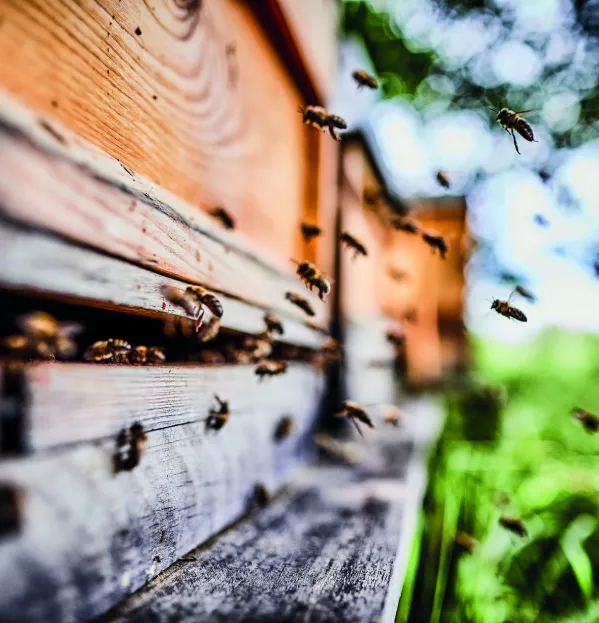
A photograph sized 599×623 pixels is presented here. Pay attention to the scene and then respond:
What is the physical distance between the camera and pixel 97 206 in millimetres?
798

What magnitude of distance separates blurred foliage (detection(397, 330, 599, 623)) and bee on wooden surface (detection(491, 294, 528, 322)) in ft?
3.27

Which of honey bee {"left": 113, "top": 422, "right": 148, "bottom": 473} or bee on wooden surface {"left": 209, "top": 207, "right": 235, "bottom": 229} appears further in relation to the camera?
bee on wooden surface {"left": 209, "top": 207, "right": 235, "bottom": 229}

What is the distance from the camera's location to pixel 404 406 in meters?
4.92

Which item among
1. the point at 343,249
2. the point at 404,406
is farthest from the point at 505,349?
the point at 343,249

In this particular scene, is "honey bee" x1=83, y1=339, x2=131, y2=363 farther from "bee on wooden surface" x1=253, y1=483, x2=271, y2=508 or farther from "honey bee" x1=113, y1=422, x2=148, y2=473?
"bee on wooden surface" x1=253, y1=483, x2=271, y2=508

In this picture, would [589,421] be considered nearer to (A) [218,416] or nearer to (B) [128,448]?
(A) [218,416]

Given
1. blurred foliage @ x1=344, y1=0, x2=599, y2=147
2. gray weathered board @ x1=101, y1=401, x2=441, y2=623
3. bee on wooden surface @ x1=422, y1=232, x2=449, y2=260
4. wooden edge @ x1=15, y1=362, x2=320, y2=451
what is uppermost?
blurred foliage @ x1=344, y1=0, x2=599, y2=147

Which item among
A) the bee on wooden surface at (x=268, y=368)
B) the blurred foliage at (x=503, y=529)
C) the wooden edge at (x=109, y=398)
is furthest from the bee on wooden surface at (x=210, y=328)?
the blurred foliage at (x=503, y=529)

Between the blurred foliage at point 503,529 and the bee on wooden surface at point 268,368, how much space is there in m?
0.85

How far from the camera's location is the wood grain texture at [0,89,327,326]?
65 centimetres

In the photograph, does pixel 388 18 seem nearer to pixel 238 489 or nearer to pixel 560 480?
pixel 560 480

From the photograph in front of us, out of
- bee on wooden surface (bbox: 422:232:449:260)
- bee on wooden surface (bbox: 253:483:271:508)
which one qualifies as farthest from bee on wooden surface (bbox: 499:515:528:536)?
bee on wooden surface (bbox: 422:232:449:260)

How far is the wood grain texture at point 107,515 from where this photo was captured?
0.67 m

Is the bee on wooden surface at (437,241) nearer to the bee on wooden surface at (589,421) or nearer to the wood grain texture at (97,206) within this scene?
the bee on wooden surface at (589,421)
